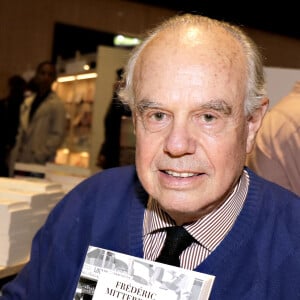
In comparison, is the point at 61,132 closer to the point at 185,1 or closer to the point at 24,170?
the point at 24,170

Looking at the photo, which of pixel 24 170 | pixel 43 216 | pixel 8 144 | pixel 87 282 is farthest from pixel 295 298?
pixel 8 144

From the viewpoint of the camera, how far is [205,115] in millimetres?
1354

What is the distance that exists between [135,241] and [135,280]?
23 centimetres

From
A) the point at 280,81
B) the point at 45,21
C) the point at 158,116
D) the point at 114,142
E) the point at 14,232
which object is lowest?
the point at 14,232

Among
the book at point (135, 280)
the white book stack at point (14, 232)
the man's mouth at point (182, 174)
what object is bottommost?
the white book stack at point (14, 232)

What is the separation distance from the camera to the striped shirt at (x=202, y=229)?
1463 millimetres

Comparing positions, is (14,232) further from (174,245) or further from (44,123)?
(44,123)

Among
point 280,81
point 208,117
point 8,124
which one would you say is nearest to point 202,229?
point 208,117

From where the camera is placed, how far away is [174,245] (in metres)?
1.49

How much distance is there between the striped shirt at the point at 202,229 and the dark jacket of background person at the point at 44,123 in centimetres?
378

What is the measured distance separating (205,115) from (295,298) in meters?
0.48

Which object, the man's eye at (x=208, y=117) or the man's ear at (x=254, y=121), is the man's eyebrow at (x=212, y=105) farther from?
the man's ear at (x=254, y=121)

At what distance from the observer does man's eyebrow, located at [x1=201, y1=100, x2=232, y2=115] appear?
4.39 feet

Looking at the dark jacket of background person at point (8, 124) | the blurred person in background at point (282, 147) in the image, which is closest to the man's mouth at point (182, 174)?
the blurred person in background at point (282, 147)
